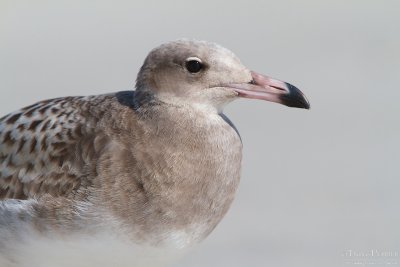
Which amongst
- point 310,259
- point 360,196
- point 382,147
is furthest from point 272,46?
point 310,259

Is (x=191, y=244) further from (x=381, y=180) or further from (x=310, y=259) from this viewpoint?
(x=381, y=180)

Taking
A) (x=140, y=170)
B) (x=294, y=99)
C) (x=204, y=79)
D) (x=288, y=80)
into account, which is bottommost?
(x=288, y=80)

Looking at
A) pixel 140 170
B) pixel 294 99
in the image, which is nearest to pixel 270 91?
pixel 294 99

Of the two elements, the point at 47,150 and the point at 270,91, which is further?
the point at 47,150

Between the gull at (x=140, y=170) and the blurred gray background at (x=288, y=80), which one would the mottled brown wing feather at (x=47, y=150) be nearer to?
the gull at (x=140, y=170)

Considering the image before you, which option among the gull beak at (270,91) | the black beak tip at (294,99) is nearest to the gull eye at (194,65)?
the gull beak at (270,91)

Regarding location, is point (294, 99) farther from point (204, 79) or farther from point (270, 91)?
point (204, 79)
